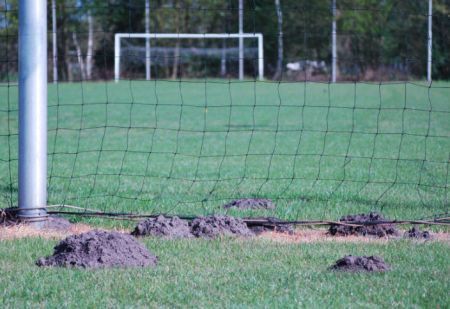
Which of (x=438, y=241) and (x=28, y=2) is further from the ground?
(x=28, y=2)

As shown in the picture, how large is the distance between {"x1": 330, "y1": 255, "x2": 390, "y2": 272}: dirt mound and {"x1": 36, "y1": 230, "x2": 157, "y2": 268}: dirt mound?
1.20 m

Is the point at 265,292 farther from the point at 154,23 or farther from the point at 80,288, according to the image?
the point at 154,23

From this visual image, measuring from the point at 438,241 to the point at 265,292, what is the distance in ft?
6.55

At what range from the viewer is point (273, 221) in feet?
20.6

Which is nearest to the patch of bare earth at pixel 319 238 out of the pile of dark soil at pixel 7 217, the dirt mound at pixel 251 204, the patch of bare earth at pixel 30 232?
the dirt mound at pixel 251 204

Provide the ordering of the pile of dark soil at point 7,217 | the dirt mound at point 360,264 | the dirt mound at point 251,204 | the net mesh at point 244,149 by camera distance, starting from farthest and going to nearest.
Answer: the net mesh at point 244,149 → the dirt mound at point 251,204 → the pile of dark soil at point 7,217 → the dirt mound at point 360,264

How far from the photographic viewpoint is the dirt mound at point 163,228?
19.4ft

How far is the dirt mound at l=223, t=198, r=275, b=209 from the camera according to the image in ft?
24.1

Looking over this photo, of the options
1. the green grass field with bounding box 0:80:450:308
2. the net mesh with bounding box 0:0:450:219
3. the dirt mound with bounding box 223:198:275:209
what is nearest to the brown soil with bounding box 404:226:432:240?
the green grass field with bounding box 0:80:450:308

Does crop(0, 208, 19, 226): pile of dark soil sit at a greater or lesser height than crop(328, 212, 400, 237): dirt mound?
greater

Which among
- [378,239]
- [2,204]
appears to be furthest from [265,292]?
[2,204]

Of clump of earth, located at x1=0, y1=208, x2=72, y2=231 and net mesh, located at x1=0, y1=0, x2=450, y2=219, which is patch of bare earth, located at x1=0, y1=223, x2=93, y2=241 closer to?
clump of earth, located at x1=0, y1=208, x2=72, y2=231

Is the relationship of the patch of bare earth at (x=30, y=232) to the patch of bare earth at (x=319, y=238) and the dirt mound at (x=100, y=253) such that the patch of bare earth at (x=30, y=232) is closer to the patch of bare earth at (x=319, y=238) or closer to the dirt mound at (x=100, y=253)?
the dirt mound at (x=100, y=253)

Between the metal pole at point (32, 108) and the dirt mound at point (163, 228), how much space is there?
3.08 feet
